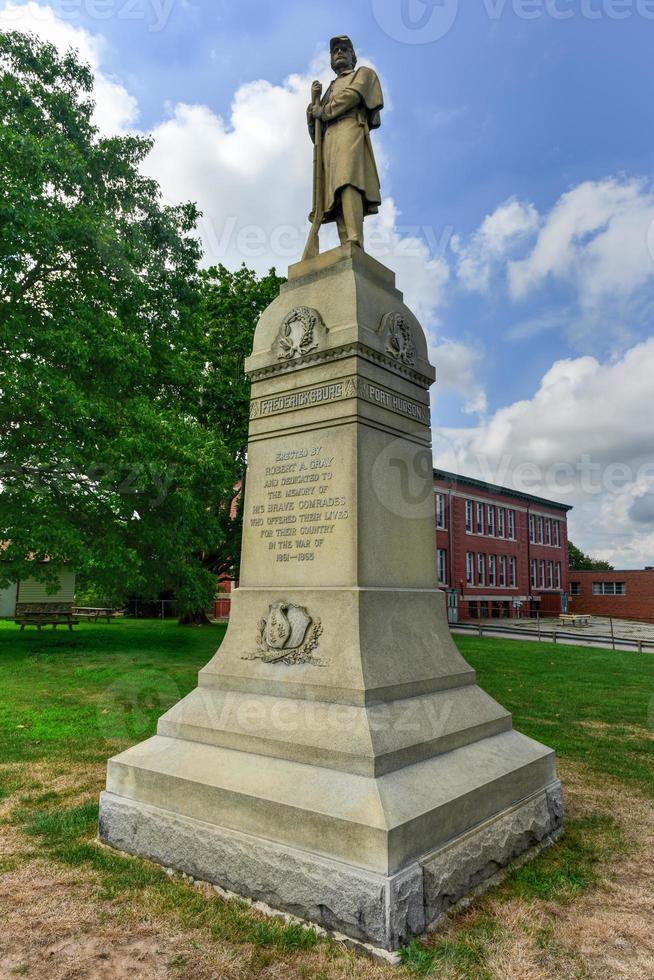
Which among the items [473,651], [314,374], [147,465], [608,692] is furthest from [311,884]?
[473,651]

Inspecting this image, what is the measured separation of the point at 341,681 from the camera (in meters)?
4.45

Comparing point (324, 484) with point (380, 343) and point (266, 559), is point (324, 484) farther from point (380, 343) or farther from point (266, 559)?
point (380, 343)

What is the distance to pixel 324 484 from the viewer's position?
16.7 ft

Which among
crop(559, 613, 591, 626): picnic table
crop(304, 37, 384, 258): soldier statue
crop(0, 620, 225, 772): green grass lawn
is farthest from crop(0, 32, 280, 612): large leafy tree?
crop(559, 613, 591, 626): picnic table

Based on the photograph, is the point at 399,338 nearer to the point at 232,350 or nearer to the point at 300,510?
the point at 300,510

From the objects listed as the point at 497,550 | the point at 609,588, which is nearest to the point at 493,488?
the point at 497,550

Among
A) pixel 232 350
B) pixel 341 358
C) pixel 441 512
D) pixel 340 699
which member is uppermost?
pixel 232 350

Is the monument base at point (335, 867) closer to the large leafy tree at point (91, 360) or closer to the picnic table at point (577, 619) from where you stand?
the large leafy tree at point (91, 360)

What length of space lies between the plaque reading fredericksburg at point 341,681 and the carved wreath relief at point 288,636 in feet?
0.05

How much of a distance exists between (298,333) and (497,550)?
153 ft

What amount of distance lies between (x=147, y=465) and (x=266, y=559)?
10.8 meters

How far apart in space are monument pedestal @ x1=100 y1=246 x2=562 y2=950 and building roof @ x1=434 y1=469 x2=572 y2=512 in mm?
37048

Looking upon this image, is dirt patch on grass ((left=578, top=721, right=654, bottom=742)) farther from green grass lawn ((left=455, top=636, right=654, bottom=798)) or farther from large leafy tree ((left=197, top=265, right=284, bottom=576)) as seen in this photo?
large leafy tree ((left=197, top=265, right=284, bottom=576))

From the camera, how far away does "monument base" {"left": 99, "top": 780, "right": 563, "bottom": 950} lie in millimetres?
3443
